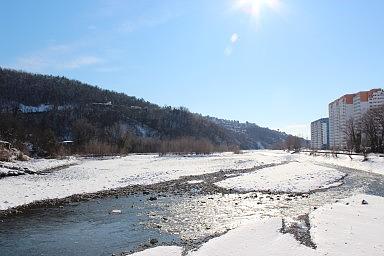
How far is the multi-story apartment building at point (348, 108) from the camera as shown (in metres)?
144

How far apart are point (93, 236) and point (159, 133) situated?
18134 cm

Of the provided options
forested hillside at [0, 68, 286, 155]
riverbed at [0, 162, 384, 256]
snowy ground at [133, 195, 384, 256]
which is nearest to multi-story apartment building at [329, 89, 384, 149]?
forested hillside at [0, 68, 286, 155]

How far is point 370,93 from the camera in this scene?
148 m

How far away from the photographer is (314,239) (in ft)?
49.2

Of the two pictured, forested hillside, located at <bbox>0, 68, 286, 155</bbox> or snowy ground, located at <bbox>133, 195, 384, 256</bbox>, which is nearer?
snowy ground, located at <bbox>133, 195, 384, 256</bbox>

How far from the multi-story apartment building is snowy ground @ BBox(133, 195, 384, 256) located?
112868 millimetres

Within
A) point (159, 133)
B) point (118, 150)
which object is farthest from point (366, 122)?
point (159, 133)

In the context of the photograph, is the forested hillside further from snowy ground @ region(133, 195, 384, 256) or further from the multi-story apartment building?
snowy ground @ region(133, 195, 384, 256)

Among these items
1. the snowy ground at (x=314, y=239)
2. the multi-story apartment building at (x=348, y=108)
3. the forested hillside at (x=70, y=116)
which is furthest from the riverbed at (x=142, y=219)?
the multi-story apartment building at (x=348, y=108)

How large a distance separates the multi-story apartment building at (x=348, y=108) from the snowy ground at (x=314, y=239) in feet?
370

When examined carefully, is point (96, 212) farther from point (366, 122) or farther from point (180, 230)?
point (366, 122)

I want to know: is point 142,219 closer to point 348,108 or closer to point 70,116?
point 348,108

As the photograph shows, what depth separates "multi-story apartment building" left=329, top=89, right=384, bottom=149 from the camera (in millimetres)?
144000

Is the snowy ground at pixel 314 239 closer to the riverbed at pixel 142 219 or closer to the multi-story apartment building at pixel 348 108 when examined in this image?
the riverbed at pixel 142 219
